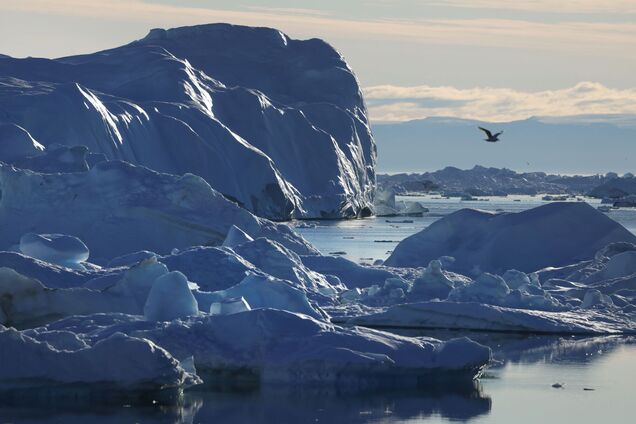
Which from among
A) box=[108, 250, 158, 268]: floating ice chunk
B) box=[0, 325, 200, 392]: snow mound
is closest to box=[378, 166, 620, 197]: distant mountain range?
box=[108, 250, 158, 268]: floating ice chunk

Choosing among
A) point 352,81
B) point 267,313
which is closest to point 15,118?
point 352,81

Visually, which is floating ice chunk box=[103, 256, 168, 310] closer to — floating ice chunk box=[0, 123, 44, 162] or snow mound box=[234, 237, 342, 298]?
snow mound box=[234, 237, 342, 298]

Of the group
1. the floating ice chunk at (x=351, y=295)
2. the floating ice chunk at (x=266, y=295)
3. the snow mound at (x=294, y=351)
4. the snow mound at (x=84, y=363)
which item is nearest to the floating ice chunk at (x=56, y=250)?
the floating ice chunk at (x=266, y=295)

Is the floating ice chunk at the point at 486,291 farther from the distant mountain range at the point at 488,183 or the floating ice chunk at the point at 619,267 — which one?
the distant mountain range at the point at 488,183

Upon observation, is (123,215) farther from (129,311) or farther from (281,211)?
(281,211)

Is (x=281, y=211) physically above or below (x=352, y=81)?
below
